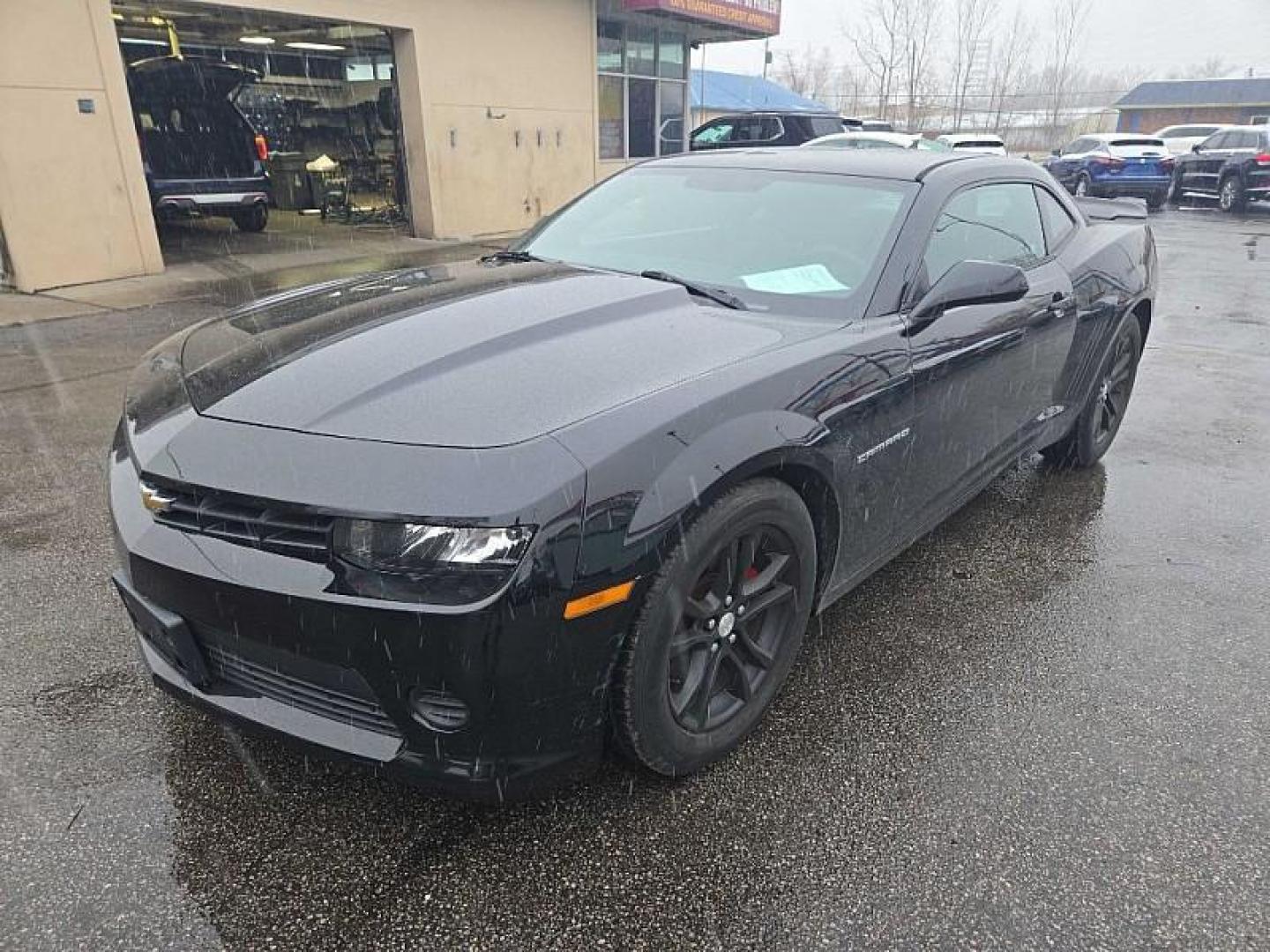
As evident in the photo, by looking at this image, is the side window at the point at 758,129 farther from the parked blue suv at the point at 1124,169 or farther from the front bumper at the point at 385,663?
the front bumper at the point at 385,663

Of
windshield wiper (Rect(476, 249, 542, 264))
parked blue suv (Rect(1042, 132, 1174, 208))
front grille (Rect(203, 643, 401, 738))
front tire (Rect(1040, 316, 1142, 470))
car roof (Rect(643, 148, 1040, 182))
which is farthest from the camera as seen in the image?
parked blue suv (Rect(1042, 132, 1174, 208))

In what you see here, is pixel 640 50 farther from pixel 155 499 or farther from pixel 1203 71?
pixel 1203 71

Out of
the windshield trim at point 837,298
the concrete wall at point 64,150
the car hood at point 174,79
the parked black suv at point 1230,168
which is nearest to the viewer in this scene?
the windshield trim at point 837,298

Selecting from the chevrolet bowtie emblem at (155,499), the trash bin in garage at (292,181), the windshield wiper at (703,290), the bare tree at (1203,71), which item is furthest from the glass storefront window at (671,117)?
the bare tree at (1203,71)

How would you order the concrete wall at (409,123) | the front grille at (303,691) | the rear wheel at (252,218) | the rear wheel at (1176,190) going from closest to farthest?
the front grille at (303,691)
the concrete wall at (409,123)
the rear wheel at (252,218)
the rear wheel at (1176,190)

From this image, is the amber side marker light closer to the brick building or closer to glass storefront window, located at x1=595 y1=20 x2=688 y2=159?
glass storefront window, located at x1=595 y1=20 x2=688 y2=159

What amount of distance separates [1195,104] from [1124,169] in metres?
44.2

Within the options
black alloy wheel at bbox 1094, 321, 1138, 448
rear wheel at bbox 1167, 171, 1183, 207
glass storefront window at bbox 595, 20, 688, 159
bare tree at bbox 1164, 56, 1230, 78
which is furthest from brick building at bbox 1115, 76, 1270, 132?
black alloy wheel at bbox 1094, 321, 1138, 448

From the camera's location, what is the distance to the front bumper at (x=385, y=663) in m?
1.71

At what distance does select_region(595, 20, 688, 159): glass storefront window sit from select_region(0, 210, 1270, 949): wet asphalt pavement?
13.8 meters

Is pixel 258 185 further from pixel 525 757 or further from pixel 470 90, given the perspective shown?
pixel 525 757

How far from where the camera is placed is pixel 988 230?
3.42 m

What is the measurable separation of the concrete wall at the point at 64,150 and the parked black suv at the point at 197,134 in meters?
2.32

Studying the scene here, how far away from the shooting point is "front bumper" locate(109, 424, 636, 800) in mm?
1712
